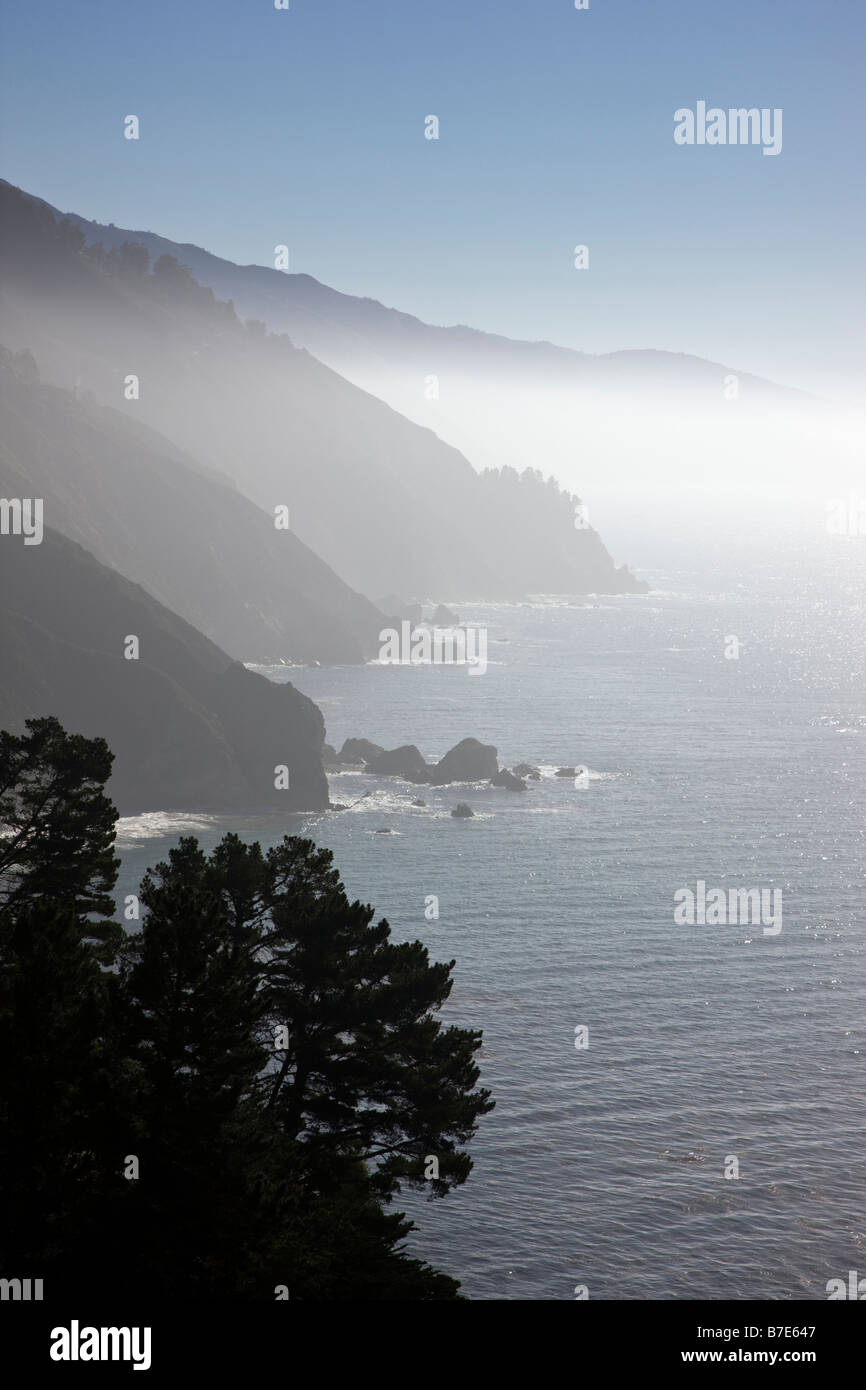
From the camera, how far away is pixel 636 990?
250 ft

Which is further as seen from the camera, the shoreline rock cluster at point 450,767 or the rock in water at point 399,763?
the rock in water at point 399,763

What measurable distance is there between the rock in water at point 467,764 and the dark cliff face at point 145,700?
16041 millimetres

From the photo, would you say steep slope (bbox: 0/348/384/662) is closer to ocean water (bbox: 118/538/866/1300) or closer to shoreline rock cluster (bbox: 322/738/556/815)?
ocean water (bbox: 118/538/866/1300)

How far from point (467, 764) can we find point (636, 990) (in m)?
57.3

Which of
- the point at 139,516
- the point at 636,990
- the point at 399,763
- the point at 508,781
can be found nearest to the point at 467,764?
the point at 508,781

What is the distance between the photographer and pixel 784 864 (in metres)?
106

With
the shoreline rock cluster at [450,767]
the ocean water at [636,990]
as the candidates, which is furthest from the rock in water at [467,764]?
the ocean water at [636,990]

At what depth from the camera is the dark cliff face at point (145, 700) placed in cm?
11412

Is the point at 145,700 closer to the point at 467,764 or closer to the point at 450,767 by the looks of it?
the point at 450,767

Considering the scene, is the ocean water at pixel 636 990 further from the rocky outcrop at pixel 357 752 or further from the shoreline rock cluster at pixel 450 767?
the rocky outcrop at pixel 357 752

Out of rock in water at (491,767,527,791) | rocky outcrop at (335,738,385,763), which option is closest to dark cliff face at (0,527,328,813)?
rocky outcrop at (335,738,385,763)

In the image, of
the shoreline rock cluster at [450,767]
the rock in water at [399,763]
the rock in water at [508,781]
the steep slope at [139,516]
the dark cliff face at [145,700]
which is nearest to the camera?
the dark cliff face at [145,700]

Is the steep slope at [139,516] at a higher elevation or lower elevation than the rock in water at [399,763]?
higher
